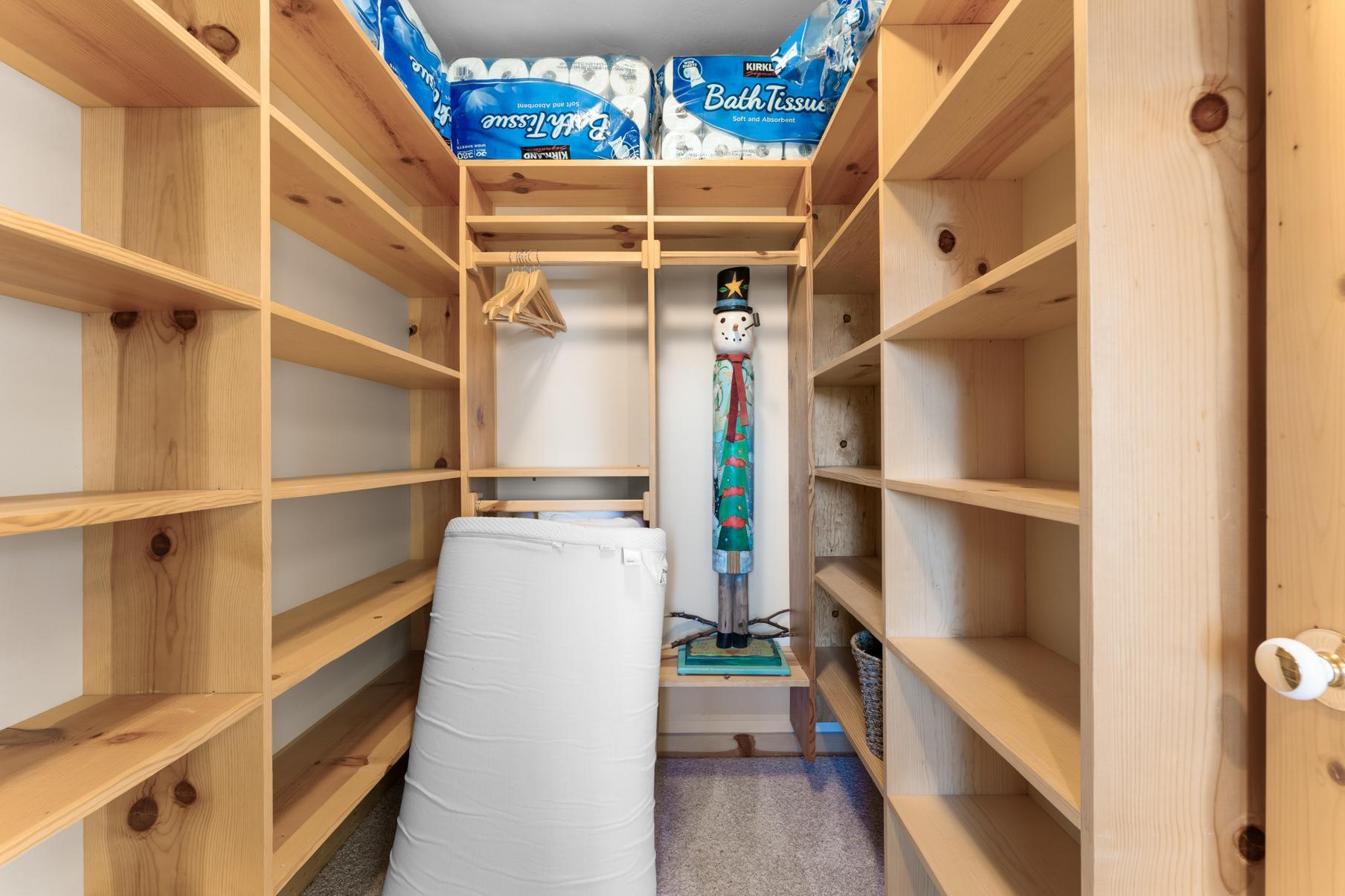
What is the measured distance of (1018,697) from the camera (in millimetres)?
931

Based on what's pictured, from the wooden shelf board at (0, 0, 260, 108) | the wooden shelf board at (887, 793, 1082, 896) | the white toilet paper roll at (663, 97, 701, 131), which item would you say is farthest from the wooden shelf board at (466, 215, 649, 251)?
the wooden shelf board at (887, 793, 1082, 896)

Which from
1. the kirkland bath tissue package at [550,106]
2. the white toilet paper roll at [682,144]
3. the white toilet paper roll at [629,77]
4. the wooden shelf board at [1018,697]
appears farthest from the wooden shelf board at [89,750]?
the white toilet paper roll at [629,77]

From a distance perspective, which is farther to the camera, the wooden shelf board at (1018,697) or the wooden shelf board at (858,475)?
the wooden shelf board at (858,475)

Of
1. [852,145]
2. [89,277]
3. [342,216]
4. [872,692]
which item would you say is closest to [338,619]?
[89,277]

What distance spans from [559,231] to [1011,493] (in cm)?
168

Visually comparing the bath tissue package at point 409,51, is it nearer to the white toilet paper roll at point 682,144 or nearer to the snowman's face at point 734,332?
the white toilet paper roll at point 682,144

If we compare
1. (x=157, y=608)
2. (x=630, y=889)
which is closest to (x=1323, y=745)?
(x=630, y=889)

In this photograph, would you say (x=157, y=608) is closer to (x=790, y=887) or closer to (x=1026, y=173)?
(x=790, y=887)

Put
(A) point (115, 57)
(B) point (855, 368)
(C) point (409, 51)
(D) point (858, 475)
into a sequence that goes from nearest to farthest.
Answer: (A) point (115, 57), (D) point (858, 475), (C) point (409, 51), (B) point (855, 368)

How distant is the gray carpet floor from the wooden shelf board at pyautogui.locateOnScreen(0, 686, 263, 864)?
84 centimetres

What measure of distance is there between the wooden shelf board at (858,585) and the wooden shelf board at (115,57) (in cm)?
164

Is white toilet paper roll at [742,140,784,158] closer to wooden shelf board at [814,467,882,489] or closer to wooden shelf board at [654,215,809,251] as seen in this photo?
wooden shelf board at [654,215,809,251]

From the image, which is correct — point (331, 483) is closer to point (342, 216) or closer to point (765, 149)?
point (342, 216)

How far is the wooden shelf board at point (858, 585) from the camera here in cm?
134
